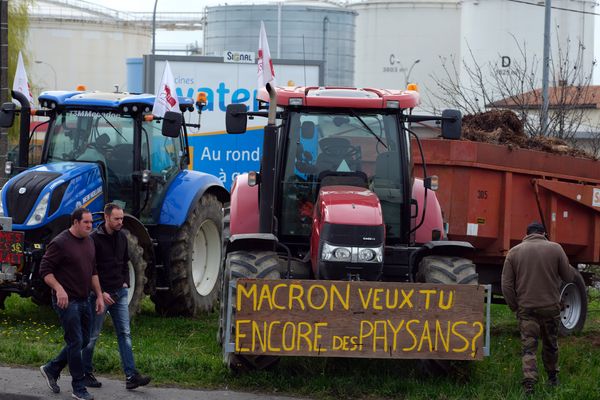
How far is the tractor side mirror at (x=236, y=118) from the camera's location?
1095cm

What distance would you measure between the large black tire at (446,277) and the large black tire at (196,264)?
4283 mm

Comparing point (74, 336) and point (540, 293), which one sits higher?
point (540, 293)

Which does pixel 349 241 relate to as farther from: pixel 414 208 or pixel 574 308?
pixel 574 308

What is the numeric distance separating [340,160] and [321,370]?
6.83ft

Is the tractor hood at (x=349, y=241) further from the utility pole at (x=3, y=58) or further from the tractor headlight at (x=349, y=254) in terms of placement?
the utility pole at (x=3, y=58)

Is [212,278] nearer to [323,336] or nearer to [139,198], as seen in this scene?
[139,198]

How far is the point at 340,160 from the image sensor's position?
11047 millimetres

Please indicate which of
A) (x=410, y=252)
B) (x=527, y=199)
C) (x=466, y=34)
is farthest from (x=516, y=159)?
(x=466, y=34)

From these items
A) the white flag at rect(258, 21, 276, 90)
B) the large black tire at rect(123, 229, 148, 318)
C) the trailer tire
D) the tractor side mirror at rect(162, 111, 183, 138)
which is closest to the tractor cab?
the tractor side mirror at rect(162, 111, 183, 138)

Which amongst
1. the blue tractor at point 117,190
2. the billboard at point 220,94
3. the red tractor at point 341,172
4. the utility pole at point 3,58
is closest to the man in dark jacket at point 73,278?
the red tractor at point 341,172

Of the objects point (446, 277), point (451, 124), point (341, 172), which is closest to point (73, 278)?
point (341, 172)

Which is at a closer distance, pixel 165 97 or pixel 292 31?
pixel 165 97

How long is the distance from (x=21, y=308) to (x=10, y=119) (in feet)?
8.56

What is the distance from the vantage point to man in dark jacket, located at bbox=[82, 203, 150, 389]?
9.87 meters
